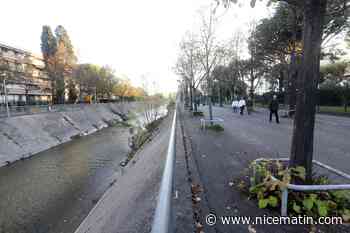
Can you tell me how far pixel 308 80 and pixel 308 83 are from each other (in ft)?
0.15

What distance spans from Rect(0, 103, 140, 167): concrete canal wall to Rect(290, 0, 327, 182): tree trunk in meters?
14.1

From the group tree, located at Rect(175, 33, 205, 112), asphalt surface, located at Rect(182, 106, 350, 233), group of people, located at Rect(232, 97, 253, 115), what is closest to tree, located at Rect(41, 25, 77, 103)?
tree, located at Rect(175, 33, 205, 112)

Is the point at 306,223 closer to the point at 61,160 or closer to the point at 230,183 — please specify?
the point at 230,183

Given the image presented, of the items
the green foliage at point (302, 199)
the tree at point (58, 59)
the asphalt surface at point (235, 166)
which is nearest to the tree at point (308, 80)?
the green foliage at point (302, 199)

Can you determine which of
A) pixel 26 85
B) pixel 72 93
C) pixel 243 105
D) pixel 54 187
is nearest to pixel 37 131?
pixel 54 187

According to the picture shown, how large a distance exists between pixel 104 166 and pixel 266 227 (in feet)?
30.2

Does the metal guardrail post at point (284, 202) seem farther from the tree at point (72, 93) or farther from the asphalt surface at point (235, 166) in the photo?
the tree at point (72, 93)

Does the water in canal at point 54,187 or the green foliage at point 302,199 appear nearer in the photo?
the green foliage at point 302,199

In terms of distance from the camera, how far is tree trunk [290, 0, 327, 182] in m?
2.46

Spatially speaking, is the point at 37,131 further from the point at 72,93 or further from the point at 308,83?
the point at 72,93

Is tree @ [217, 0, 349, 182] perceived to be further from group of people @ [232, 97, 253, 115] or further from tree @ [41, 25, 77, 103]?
tree @ [41, 25, 77, 103]

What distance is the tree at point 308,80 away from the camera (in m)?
2.46

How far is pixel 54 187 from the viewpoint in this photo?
293 inches

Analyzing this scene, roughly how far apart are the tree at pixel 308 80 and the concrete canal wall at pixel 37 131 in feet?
46.3
